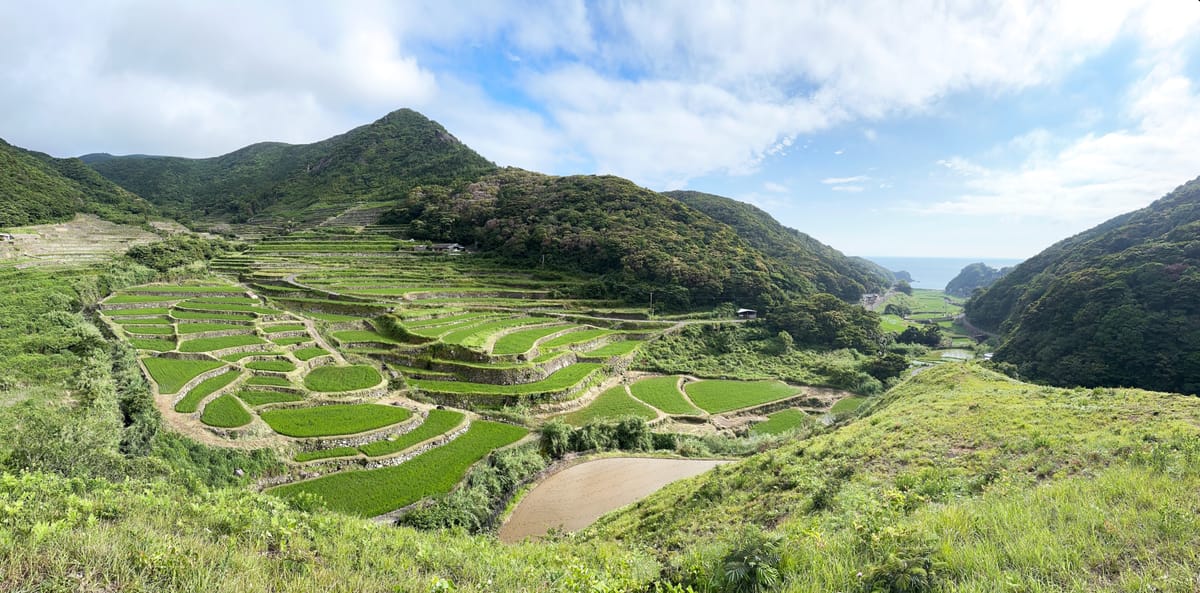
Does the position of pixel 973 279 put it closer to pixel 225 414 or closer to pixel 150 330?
pixel 225 414

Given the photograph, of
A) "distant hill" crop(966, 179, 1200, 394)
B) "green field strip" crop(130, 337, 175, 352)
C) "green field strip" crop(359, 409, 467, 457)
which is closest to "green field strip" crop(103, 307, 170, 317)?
"green field strip" crop(130, 337, 175, 352)

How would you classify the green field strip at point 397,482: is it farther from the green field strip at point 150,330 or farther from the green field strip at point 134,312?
the green field strip at point 134,312

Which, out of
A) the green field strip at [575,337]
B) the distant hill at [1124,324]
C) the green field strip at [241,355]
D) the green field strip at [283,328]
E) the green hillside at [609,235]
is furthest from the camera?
the green hillside at [609,235]

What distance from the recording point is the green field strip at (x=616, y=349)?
121 ft

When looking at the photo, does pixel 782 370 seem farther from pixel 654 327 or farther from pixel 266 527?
pixel 266 527

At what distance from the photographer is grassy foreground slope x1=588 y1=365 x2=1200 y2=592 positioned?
427 centimetres

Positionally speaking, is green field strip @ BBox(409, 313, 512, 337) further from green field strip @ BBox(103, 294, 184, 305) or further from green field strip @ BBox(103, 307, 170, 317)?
green field strip @ BBox(103, 294, 184, 305)

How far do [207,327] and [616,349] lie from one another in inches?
1232

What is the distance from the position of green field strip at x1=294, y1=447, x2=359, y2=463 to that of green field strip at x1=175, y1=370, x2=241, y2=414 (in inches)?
239

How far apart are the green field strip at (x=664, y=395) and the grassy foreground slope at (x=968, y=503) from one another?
14.5 m

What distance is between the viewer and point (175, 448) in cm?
1606

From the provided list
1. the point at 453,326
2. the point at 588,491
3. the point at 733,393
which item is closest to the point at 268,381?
the point at 453,326

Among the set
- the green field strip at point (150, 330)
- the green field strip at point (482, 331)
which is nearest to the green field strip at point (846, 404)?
the green field strip at point (482, 331)

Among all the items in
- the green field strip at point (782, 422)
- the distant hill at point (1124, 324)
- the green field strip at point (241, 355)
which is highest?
the distant hill at point (1124, 324)
